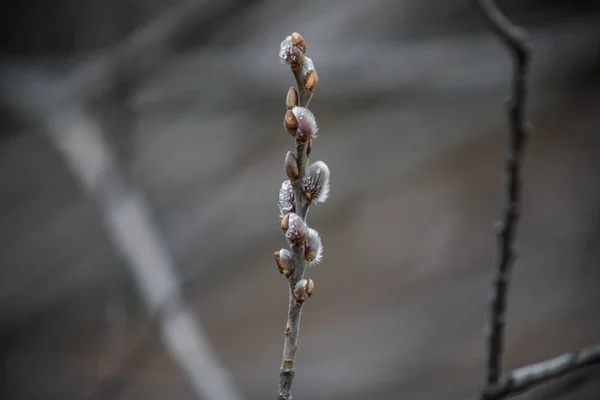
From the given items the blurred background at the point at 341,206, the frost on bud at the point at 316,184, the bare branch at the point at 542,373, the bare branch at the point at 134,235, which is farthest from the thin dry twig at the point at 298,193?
the blurred background at the point at 341,206

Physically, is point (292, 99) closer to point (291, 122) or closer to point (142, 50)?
point (291, 122)

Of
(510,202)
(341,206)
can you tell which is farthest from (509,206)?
(341,206)

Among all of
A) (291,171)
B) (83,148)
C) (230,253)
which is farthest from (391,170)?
(291,171)

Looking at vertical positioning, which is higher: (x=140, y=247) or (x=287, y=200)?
(x=140, y=247)

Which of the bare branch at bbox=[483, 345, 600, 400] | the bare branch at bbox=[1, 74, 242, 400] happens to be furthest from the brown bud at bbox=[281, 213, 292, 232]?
the bare branch at bbox=[1, 74, 242, 400]

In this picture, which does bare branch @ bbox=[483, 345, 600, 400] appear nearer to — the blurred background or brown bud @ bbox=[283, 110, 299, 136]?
brown bud @ bbox=[283, 110, 299, 136]

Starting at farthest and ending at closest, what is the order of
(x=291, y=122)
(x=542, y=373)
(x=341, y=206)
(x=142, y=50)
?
(x=341, y=206) → (x=142, y=50) → (x=542, y=373) → (x=291, y=122)

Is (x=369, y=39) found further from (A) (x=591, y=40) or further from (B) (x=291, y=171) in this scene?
(B) (x=291, y=171)

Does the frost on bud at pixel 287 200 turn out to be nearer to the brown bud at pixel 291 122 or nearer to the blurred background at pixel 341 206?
the brown bud at pixel 291 122
